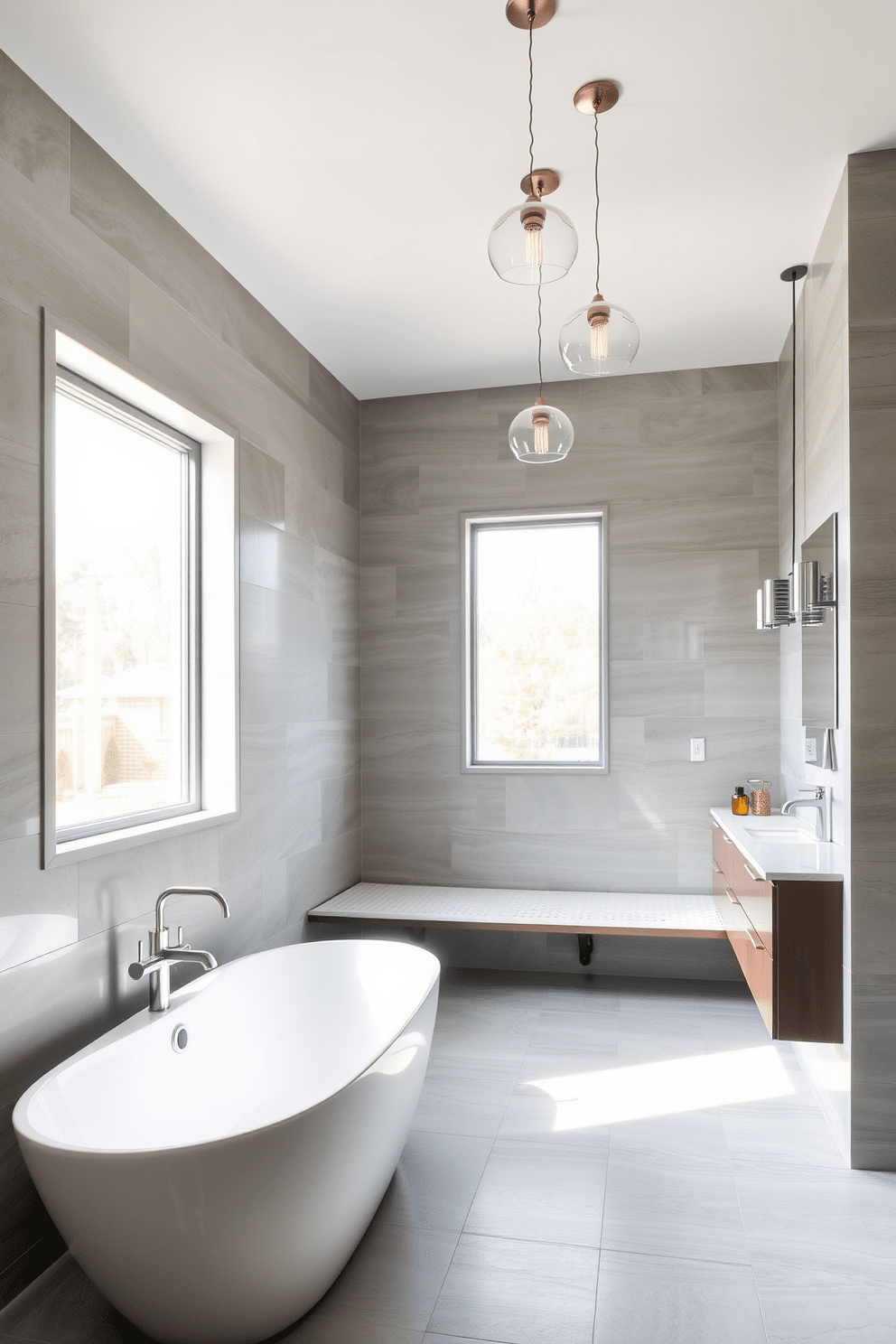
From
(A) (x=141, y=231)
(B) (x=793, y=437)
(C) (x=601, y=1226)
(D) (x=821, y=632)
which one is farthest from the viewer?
(B) (x=793, y=437)

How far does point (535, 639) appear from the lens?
172 inches

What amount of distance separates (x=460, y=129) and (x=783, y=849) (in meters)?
2.31

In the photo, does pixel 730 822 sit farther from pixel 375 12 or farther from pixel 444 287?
pixel 375 12

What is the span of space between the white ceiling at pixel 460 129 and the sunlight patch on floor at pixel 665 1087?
9.10ft

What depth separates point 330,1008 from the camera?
2893 mm

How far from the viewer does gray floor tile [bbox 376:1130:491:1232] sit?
2273 millimetres

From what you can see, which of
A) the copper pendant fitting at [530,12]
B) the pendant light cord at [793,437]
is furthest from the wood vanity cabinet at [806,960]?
the copper pendant fitting at [530,12]

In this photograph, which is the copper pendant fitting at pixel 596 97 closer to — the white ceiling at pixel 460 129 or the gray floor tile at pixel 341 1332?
the white ceiling at pixel 460 129

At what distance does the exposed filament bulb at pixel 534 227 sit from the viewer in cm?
176

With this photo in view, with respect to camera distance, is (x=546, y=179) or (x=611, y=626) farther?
(x=611, y=626)

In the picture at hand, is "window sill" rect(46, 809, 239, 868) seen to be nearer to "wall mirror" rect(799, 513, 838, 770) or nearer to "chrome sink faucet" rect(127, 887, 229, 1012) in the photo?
"chrome sink faucet" rect(127, 887, 229, 1012)

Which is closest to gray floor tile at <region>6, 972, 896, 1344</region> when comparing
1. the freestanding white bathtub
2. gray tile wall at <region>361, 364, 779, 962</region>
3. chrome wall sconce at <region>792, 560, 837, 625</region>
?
the freestanding white bathtub

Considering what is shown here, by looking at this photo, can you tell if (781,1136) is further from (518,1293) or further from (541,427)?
(541,427)

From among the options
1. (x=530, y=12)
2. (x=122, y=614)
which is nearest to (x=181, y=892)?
(x=122, y=614)
